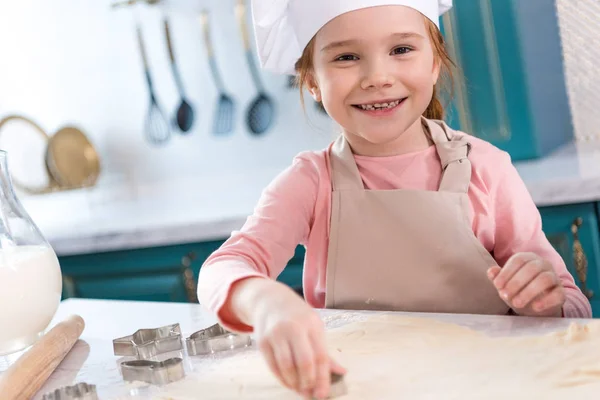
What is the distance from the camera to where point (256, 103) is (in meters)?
2.38

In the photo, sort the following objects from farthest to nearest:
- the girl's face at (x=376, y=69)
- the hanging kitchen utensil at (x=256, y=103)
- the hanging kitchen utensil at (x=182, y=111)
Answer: the hanging kitchen utensil at (x=182, y=111), the hanging kitchen utensil at (x=256, y=103), the girl's face at (x=376, y=69)

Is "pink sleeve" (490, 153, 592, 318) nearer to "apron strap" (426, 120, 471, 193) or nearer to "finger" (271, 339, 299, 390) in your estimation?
"apron strap" (426, 120, 471, 193)

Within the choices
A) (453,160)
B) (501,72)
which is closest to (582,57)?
(501,72)

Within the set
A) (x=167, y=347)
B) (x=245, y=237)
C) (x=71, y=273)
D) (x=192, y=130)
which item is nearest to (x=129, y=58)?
(x=192, y=130)

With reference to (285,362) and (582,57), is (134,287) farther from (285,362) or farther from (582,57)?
(285,362)

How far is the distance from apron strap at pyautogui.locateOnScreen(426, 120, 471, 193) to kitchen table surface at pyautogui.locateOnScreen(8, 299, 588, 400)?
0.26m

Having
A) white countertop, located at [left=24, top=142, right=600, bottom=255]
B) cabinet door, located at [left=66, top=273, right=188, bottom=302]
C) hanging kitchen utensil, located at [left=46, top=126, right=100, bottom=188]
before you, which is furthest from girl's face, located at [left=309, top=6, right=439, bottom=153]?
hanging kitchen utensil, located at [left=46, top=126, right=100, bottom=188]

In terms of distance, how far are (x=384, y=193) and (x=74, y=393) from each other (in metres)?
0.50

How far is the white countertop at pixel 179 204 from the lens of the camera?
1.54m

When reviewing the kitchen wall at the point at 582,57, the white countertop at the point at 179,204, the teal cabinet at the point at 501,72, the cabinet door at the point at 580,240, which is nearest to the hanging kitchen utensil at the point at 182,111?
the white countertop at the point at 179,204

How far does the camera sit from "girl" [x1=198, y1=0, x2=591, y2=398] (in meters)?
0.99

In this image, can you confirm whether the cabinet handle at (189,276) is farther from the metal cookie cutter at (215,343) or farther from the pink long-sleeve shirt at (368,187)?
the metal cookie cutter at (215,343)

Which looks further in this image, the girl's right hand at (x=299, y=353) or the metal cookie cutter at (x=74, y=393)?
the metal cookie cutter at (x=74, y=393)

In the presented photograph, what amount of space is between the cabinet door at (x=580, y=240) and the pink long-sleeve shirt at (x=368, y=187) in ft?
1.69
